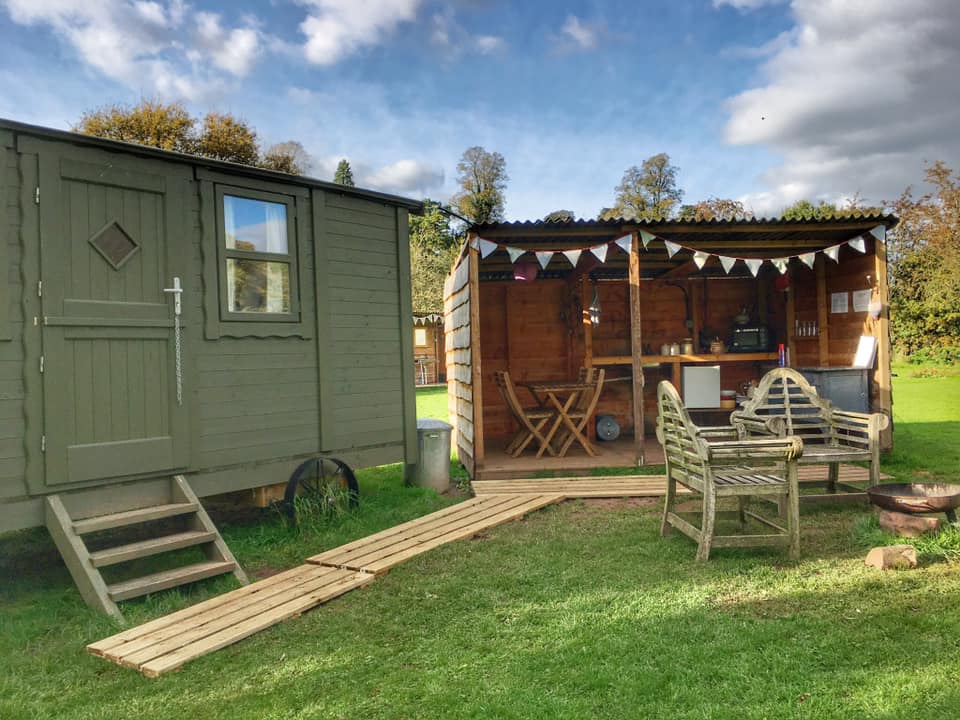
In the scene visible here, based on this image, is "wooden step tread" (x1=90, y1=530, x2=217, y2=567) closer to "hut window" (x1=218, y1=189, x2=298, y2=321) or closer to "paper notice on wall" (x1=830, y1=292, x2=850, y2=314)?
"hut window" (x1=218, y1=189, x2=298, y2=321)

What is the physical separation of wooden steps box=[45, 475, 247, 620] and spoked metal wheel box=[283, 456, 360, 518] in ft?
2.76

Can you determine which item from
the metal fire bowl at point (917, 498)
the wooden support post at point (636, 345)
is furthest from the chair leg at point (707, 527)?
the wooden support post at point (636, 345)

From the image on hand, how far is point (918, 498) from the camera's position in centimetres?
400

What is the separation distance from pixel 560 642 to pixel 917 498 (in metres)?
2.58

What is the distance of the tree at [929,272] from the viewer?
18.2 m

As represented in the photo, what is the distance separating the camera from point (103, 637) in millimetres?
3238

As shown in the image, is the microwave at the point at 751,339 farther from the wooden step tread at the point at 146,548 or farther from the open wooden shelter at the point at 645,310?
the wooden step tread at the point at 146,548

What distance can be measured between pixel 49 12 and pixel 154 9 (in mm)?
2982

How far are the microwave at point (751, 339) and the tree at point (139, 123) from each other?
24.3 m

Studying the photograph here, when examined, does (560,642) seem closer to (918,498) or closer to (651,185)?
(918,498)

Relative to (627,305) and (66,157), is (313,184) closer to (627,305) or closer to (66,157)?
(66,157)

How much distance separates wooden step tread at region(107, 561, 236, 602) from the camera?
360 centimetres

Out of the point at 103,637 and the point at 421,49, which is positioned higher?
the point at 421,49

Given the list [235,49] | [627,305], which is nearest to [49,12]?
[235,49]
